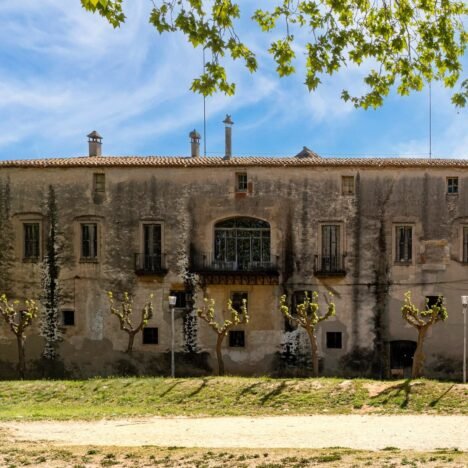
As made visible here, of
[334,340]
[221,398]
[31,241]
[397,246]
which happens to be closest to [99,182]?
[31,241]

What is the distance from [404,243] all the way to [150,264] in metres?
12.9

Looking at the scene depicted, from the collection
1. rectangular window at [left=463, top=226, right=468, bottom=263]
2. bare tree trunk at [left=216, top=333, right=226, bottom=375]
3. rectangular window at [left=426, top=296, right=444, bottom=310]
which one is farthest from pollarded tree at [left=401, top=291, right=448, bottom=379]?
bare tree trunk at [left=216, top=333, right=226, bottom=375]

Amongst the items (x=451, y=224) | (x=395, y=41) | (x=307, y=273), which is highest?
(x=395, y=41)

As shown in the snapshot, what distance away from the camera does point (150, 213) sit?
2812cm

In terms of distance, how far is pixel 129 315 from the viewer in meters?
27.4

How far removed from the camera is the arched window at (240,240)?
1110 inches

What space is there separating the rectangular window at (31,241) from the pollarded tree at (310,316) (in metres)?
12.9

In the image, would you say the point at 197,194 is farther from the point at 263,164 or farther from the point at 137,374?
the point at 137,374

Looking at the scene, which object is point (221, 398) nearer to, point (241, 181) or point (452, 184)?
point (241, 181)

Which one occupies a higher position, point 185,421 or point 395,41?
point 395,41

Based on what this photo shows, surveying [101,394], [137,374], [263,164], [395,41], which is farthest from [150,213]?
[395,41]

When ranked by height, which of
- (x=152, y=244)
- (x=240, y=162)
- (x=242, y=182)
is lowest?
(x=152, y=244)

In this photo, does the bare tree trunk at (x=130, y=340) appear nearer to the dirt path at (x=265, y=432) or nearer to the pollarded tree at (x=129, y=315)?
the pollarded tree at (x=129, y=315)

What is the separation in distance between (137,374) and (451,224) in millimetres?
17415
